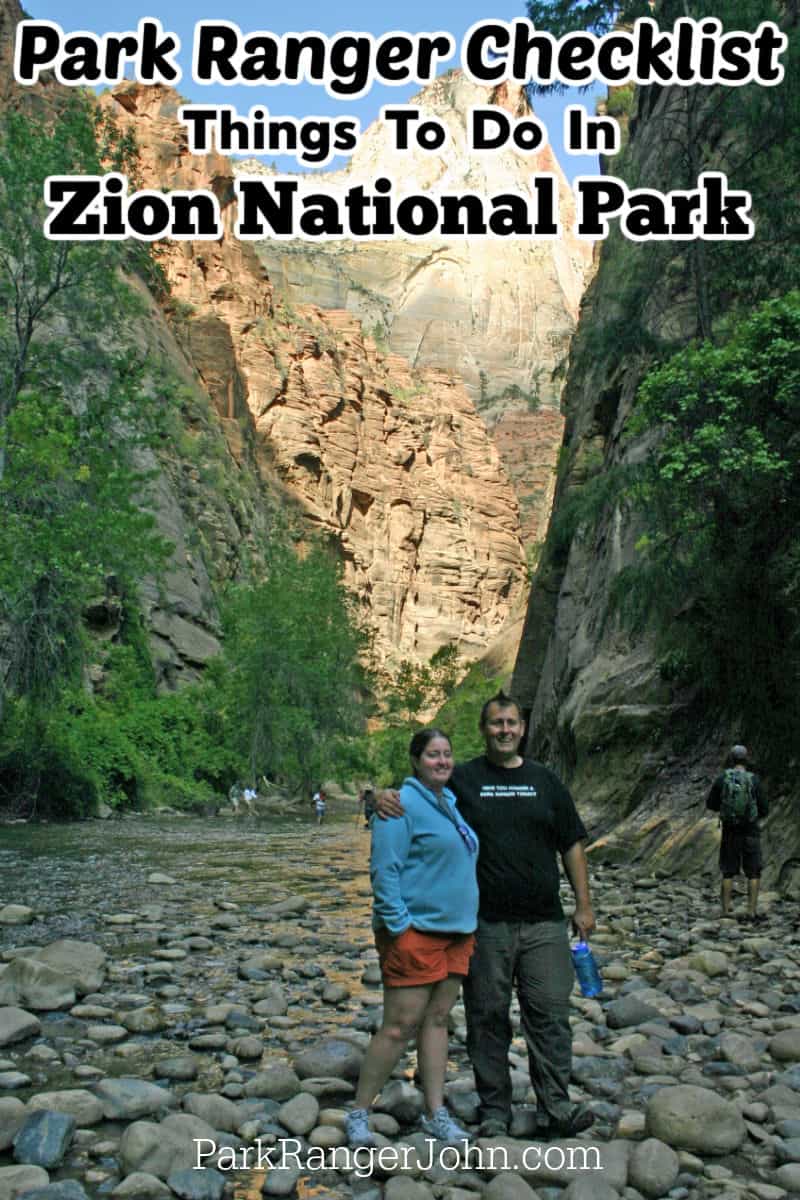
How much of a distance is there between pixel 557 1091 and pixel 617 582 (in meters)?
10.6

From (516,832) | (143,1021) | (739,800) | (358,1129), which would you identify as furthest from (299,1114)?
(739,800)

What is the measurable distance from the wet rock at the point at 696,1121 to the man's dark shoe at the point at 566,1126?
25 centimetres

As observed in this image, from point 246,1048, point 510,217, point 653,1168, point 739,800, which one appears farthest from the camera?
point 510,217

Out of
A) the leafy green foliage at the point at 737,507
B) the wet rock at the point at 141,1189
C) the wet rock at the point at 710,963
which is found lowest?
the wet rock at the point at 710,963

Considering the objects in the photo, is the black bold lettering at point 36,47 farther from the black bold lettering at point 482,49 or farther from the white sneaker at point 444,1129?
the white sneaker at point 444,1129

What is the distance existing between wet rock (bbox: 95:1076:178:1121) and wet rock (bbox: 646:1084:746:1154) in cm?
192

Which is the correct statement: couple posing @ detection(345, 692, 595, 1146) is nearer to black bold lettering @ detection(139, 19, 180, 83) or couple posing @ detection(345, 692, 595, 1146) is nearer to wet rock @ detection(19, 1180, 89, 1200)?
Answer: wet rock @ detection(19, 1180, 89, 1200)

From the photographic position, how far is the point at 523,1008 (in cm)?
420

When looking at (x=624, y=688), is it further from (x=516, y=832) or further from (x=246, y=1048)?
(x=516, y=832)

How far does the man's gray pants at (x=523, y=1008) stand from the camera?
4.03 m

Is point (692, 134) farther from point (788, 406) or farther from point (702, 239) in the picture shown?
point (788, 406)

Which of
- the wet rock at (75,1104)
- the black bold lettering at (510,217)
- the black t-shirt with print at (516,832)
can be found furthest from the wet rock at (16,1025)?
the black bold lettering at (510,217)

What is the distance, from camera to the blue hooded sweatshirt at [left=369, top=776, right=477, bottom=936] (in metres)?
3.90

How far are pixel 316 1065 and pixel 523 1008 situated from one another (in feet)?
3.61
